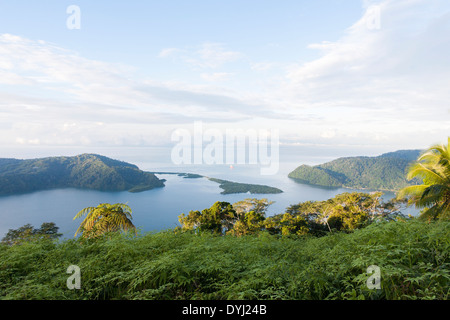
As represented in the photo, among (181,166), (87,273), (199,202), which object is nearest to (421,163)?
(87,273)

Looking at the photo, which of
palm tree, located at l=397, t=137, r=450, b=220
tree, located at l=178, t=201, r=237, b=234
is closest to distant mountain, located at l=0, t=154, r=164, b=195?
tree, located at l=178, t=201, r=237, b=234

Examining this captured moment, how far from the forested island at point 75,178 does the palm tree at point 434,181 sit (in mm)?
71195

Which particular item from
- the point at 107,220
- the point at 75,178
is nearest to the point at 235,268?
the point at 107,220

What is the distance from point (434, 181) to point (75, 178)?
115 meters

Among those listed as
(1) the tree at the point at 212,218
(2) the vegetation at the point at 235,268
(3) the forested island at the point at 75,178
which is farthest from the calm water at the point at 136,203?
(2) the vegetation at the point at 235,268

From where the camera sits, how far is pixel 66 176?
99.2 m

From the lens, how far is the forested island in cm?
8281

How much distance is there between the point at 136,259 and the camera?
125 inches

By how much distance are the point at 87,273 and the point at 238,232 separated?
14927 millimetres

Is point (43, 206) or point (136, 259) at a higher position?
point (136, 259)

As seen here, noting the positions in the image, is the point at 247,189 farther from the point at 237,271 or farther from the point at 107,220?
the point at 237,271

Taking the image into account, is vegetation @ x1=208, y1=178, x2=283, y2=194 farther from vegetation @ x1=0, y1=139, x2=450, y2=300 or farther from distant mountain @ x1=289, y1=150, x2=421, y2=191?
vegetation @ x1=0, y1=139, x2=450, y2=300
